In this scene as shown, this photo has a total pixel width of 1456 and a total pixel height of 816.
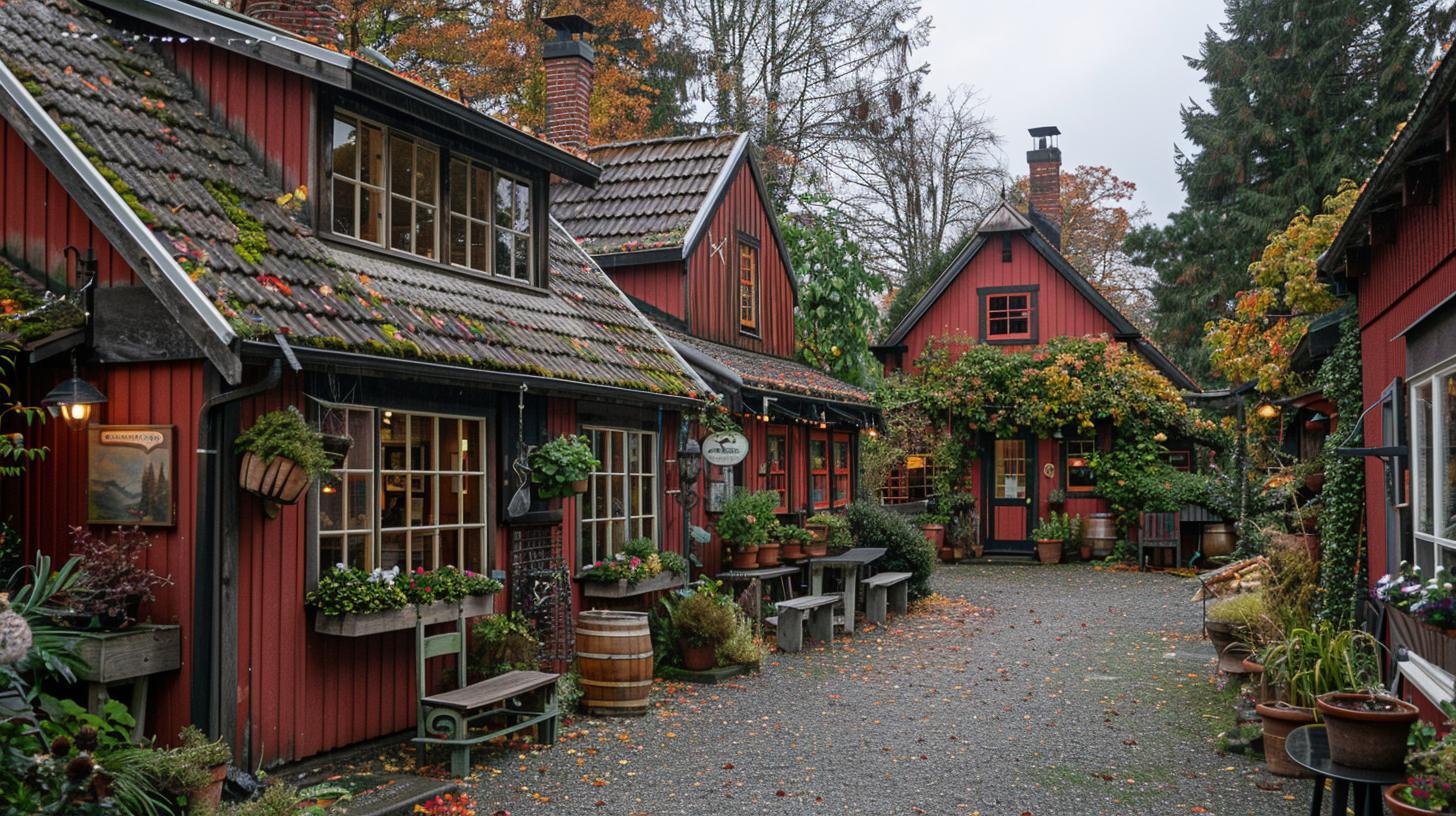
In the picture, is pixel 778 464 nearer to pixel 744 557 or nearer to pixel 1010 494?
pixel 744 557

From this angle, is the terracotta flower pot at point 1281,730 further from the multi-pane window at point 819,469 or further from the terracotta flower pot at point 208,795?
the multi-pane window at point 819,469

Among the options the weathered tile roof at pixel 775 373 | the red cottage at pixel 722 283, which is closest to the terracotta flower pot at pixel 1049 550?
the red cottage at pixel 722 283

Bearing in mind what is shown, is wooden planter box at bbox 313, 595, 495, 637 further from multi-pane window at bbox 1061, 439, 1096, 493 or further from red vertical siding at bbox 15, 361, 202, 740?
multi-pane window at bbox 1061, 439, 1096, 493

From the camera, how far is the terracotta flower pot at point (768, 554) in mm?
14375

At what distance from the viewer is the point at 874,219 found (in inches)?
1176

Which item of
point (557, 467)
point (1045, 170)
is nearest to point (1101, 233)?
point (1045, 170)

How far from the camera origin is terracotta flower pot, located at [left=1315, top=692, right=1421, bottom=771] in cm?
580

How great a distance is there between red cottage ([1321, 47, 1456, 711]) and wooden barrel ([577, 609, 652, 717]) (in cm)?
541

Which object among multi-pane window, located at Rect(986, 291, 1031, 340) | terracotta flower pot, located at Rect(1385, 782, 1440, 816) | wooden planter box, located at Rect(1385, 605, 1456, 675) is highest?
multi-pane window, located at Rect(986, 291, 1031, 340)

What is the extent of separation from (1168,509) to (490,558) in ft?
53.4

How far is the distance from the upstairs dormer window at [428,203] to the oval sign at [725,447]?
9.77 ft

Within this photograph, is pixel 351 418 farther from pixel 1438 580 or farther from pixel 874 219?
pixel 874 219

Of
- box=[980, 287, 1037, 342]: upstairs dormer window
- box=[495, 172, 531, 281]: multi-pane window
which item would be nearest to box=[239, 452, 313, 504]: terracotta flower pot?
box=[495, 172, 531, 281]: multi-pane window

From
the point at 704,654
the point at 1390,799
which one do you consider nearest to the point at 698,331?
the point at 704,654
